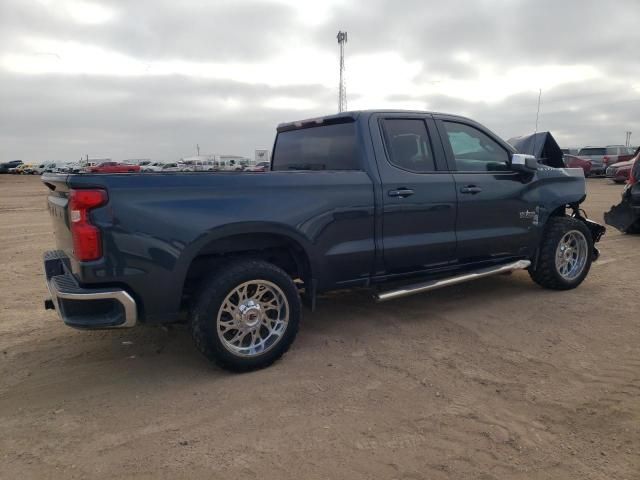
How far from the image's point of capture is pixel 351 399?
3322mm

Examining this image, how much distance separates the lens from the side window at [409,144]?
4.51m

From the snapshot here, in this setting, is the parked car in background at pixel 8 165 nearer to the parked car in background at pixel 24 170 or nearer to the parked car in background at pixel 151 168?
the parked car in background at pixel 24 170

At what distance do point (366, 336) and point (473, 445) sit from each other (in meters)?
1.75

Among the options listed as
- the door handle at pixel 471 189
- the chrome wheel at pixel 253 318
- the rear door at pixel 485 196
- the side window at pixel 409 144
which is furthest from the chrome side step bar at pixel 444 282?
the side window at pixel 409 144

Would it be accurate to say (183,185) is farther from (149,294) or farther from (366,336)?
(366,336)

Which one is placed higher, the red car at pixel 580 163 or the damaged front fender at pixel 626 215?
the red car at pixel 580 163

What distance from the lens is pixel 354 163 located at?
14.4 feet

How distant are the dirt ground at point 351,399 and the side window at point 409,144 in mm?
1455

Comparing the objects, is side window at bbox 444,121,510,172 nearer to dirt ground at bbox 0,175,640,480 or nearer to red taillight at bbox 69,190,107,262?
dirt ground at bbox 0,175,640,480

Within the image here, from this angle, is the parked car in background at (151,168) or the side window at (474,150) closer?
the parked car in background at (151,168)

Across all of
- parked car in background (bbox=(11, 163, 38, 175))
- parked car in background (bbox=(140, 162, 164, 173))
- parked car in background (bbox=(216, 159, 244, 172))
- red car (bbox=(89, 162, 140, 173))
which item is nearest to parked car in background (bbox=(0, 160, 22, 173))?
parked car in background (bbox=(11, 163, 38, 175))

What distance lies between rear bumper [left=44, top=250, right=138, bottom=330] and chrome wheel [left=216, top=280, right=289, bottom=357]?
1.97ft

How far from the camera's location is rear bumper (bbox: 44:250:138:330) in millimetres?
3201

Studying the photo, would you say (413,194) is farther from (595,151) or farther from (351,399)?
(595,151)
